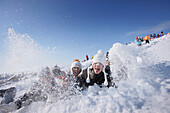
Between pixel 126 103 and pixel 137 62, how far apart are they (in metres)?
2.07

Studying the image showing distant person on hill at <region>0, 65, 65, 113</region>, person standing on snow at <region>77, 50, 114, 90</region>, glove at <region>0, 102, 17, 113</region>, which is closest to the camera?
glove at <region>0, 102, 17, 113</region>

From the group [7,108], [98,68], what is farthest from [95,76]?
[7,108]

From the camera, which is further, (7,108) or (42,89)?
(42,89)

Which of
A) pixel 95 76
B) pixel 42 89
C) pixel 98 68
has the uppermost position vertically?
pixel 98 68

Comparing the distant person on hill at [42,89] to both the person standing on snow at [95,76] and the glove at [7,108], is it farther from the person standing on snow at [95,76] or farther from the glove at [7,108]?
the person standing on snow at [95,76]

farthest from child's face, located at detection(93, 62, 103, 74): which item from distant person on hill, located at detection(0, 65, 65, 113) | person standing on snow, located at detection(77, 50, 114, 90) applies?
distant person on hill, located at detection(0, 65, 65, 113)

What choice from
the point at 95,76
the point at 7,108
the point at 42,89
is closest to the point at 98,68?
the point at 95,76

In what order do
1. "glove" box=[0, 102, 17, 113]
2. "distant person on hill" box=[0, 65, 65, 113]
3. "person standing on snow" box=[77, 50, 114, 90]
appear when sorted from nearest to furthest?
1. "glove" box=[0, 102, 17, 113]
2. "distant person on hill" box=[0, 65, 65, 113]
3. "person standing on snow" box=[77, 50, 114, 90]

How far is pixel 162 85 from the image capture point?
1892 millimetres

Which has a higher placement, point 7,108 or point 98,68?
point 98,68

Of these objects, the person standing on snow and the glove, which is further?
the person standing on snow

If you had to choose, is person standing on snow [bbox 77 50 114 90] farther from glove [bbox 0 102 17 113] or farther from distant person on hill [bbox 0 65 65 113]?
glove [bbox 0 102 17 113]

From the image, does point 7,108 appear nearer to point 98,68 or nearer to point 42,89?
point 42,89

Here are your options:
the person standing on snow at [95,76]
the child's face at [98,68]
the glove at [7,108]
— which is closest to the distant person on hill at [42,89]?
the glove at [7,108]
